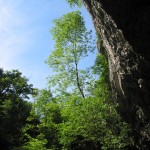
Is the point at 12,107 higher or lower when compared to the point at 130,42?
higher

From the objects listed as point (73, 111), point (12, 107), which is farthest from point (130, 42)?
point (12, 107)

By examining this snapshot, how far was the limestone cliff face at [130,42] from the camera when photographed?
14516mm

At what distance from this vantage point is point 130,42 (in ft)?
50.3

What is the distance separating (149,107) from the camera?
71.5 feet

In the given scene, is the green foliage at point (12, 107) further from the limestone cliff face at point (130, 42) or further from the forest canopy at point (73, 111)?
the limestone cliff face at point (130, 42)

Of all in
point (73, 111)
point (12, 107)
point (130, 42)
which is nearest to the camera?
point (130, 42)

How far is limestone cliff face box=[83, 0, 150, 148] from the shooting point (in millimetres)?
14516

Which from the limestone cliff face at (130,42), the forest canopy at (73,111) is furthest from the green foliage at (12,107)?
the limestone cliff face at (130,42)

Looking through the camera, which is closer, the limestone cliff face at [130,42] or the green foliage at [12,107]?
the limestone cliff face at [130,42]

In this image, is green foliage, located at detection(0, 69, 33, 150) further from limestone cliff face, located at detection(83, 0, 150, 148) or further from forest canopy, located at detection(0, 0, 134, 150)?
limestone cliff face, located at detection(83, 0, 150, 148)

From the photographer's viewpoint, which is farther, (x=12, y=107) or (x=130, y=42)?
(x=12, y=107)

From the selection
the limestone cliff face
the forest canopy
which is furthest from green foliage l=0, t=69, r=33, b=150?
the limestone cliff face

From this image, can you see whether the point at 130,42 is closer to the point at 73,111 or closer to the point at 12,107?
the point at 73,111

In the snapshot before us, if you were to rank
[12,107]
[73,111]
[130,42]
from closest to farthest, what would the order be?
Result: [130,42]
[73,111]
[12,107]
